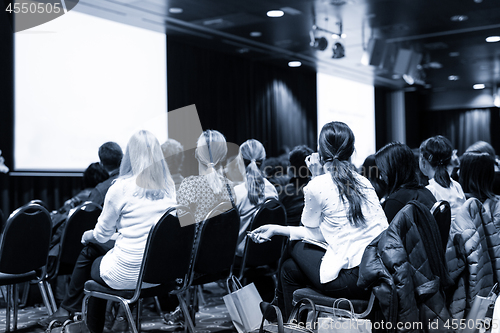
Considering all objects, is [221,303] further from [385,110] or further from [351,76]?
[385,110]

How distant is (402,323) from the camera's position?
6.09ft

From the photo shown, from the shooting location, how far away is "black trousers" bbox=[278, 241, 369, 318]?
6.79 ft

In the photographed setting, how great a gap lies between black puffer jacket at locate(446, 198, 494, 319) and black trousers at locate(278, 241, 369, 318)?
56cm

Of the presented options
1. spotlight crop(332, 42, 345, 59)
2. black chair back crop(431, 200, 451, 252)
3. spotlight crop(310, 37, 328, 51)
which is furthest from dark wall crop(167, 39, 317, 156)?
black chair back crop(431, 200, 451, 252)

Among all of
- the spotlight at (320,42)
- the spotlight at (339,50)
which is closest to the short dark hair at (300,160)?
Answer: the spotlight at (320,42)

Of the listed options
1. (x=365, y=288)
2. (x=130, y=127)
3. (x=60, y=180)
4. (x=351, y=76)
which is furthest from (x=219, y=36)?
A: (x=365, y=288)

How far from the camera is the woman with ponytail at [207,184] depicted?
9.53 feet

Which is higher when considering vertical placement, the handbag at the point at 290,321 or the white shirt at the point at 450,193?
the white shirt at the point at 450,193

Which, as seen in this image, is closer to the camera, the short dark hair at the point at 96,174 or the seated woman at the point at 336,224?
the seated woman at the point at 336,224

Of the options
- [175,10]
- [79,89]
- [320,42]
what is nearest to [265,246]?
[79,89]

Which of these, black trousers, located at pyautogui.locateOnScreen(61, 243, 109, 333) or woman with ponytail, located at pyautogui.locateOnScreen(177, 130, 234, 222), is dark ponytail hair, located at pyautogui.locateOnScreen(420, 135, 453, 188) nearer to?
woman with ponytail, located at pyautogui.locateOnScreen(177, 130, 234, 222)

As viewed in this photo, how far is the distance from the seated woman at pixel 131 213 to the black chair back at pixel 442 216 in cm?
133

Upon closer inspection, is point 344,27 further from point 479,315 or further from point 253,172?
Answer: point 479,315

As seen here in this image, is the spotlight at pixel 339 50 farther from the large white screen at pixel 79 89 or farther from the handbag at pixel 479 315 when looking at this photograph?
the handbag at pixel 479 315
